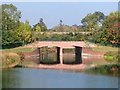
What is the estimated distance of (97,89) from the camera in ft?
51.9

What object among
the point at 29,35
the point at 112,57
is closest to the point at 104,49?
the point at 112,57

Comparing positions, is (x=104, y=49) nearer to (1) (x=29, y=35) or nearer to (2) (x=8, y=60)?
(1) (x=29, y=35)

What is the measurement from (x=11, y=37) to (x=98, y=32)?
9.36 metres

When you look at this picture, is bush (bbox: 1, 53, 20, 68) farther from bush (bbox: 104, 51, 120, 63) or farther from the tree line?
bush (bbox: 104, 51, 120, 63)

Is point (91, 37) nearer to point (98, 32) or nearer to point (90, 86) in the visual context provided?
point (98, 32)

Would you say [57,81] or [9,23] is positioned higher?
[9,23]

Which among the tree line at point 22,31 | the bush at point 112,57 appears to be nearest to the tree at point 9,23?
the tree line at point 22,31

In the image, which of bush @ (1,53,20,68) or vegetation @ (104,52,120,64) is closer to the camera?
bush @ (1,53,20,68)

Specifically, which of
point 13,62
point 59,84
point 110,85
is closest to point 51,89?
point 59,84

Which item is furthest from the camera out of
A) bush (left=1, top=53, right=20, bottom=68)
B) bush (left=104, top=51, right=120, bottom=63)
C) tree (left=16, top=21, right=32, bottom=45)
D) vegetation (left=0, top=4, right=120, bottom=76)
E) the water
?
tree (left=16, top=21, right=32, bottom=45)

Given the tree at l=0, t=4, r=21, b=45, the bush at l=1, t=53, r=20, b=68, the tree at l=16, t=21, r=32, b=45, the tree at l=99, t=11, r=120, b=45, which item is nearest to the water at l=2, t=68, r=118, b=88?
the bush at l=1, t=53, r=20, b=68

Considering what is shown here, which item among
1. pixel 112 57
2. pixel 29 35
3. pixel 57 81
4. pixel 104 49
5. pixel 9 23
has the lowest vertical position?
pixel 57 81

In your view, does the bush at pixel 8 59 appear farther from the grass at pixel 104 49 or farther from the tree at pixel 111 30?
the tree at pixel 111 30

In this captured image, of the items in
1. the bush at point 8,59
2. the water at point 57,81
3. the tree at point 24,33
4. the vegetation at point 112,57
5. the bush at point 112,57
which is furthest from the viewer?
the tree at point 24,33
